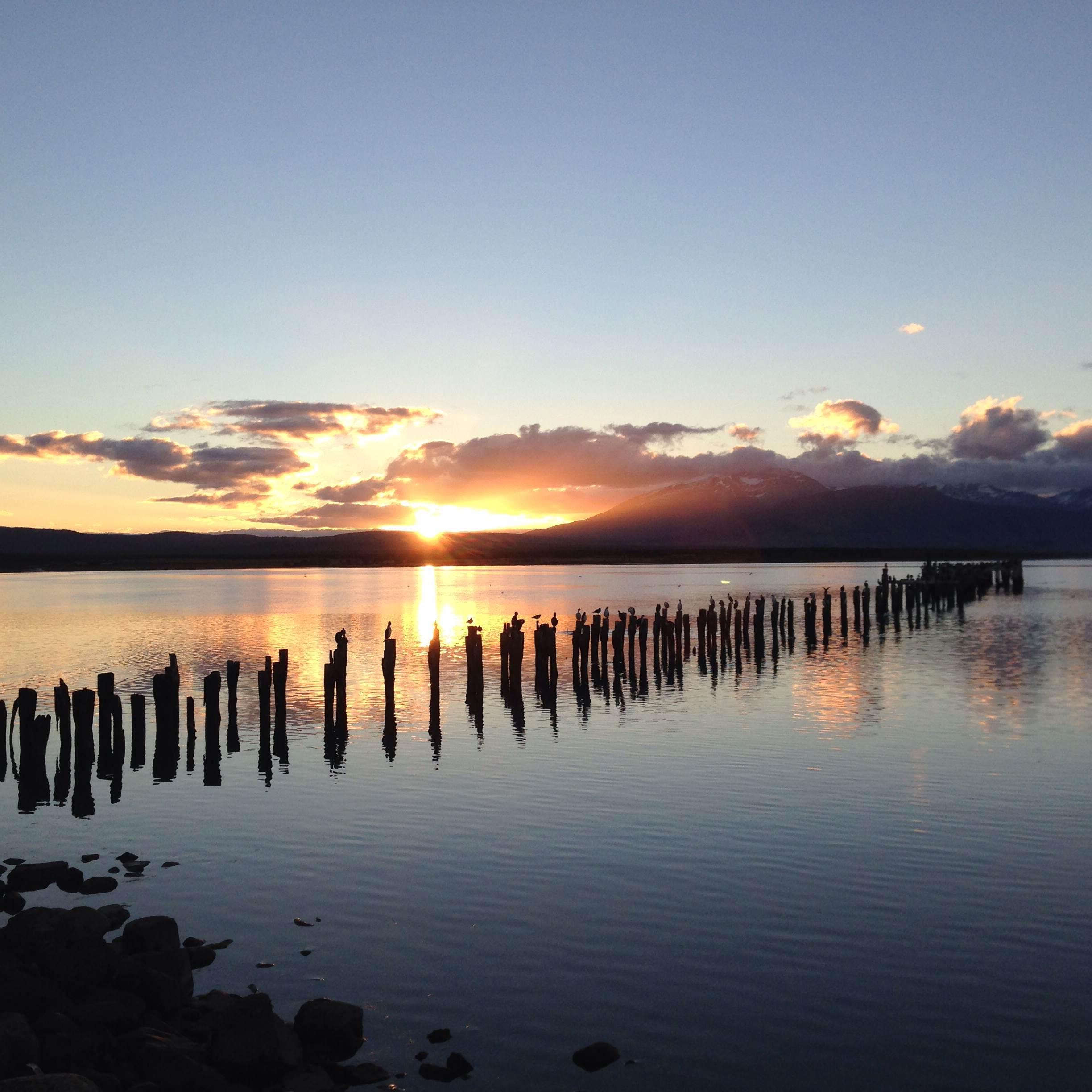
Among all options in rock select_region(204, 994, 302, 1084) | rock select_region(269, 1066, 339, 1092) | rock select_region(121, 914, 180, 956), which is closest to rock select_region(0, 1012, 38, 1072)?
rock select_region(204, 994, 302, 1084)

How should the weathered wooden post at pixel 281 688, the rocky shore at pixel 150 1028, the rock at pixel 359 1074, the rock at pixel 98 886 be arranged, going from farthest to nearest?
the weathered wooden post at pixel 281 688 < the rock at pixel 98 886 < the rock at pixel 359 1074 < the rocky shore at pixel 150 1028

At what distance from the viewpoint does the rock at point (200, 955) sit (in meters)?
9.57

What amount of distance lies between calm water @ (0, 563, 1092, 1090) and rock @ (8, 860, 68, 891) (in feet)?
1.47

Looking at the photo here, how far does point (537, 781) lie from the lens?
17.2 metres

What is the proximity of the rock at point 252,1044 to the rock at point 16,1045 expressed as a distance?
3.77 feet

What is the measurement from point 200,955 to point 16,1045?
270 centimetres

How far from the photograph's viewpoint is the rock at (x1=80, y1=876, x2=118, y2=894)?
1186cm

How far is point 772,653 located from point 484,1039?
32.5 meters

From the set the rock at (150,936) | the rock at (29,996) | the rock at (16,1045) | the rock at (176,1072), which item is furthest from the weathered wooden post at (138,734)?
the rock at (176,1072)

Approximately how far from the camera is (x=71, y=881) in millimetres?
12109

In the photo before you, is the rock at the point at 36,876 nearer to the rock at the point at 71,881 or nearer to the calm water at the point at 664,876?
the rock at the point at 71,881

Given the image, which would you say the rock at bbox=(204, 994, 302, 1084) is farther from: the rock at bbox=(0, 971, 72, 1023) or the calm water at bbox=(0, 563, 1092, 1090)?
the rock at bbox=(0, 971, 72, 1023)

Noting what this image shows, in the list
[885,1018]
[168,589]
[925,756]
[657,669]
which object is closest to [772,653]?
[657,669]

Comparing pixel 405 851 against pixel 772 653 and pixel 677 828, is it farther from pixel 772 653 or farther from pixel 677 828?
pixel 772 653
